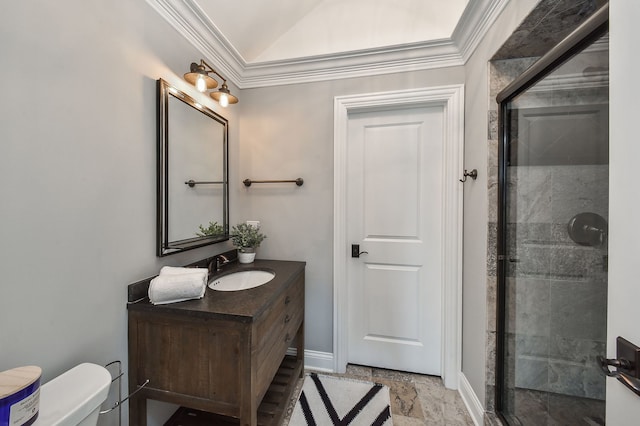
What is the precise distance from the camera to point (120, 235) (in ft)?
3.59

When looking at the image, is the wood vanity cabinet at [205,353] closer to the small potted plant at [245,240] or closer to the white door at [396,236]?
the small potted plant at [245,240]

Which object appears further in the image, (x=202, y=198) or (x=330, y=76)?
(x=330, y=76)

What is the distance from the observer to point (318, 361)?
1951 millimetres

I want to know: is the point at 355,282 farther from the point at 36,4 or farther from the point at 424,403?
the point at 36,4

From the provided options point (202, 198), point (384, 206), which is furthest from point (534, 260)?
point (202, 198)

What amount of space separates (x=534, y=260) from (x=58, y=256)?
2.14 m

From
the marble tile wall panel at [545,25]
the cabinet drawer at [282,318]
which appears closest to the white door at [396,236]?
the cabinet drawer at [282,318]

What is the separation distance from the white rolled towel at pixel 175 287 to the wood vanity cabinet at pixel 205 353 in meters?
0.03

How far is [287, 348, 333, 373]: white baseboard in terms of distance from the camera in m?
1.93

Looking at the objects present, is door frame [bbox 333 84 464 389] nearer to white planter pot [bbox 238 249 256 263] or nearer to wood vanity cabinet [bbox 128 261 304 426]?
white planter pot [bbox 238 249 256 263]

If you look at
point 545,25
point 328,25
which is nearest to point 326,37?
point 328,25

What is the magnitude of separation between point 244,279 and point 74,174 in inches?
40.9

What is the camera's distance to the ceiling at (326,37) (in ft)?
5.19

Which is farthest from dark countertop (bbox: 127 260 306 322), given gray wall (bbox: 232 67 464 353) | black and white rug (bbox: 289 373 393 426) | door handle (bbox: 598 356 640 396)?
door handle (bbox: 598 356 640 396)
